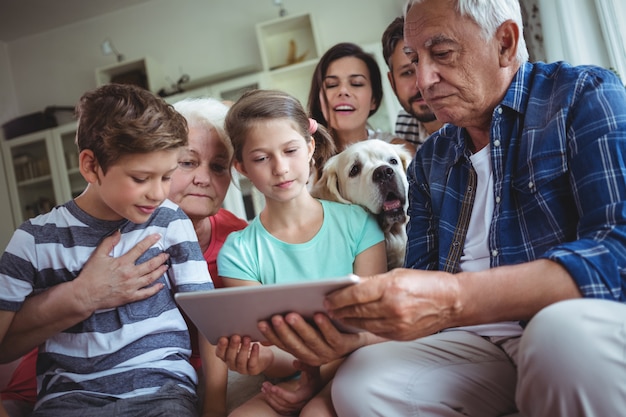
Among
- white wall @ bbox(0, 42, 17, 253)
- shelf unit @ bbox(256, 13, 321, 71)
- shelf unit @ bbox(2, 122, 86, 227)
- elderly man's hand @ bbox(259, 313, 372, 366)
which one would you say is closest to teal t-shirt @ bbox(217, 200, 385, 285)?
elderly man's hand @ bbox(259, 313, 372, 366)

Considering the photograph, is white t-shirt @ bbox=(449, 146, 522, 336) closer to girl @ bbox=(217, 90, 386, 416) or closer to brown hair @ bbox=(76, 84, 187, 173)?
girl @ bbox=(217, 90, 386, 416)

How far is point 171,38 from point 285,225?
168 inches

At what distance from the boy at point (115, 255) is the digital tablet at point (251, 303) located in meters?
0.25

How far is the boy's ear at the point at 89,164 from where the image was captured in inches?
50.6

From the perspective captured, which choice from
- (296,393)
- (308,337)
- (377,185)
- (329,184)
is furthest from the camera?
(329,184)

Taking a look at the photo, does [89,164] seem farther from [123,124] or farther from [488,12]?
[488,12]

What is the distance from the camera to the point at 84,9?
5234mm

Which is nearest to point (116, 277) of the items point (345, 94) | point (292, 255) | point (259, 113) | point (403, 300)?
point (292, 255)

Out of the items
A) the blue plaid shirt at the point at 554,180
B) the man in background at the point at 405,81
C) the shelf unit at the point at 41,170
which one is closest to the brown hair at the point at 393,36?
the man in background at the point at 405,81

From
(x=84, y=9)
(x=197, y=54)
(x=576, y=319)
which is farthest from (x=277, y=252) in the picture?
(x=84, y=9)

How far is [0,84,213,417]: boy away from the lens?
1236mm

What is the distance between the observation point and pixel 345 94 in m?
2.33

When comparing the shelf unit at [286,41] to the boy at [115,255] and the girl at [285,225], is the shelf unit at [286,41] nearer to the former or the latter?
the girl at [285,225]

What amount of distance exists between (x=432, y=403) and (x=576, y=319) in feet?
1.09
